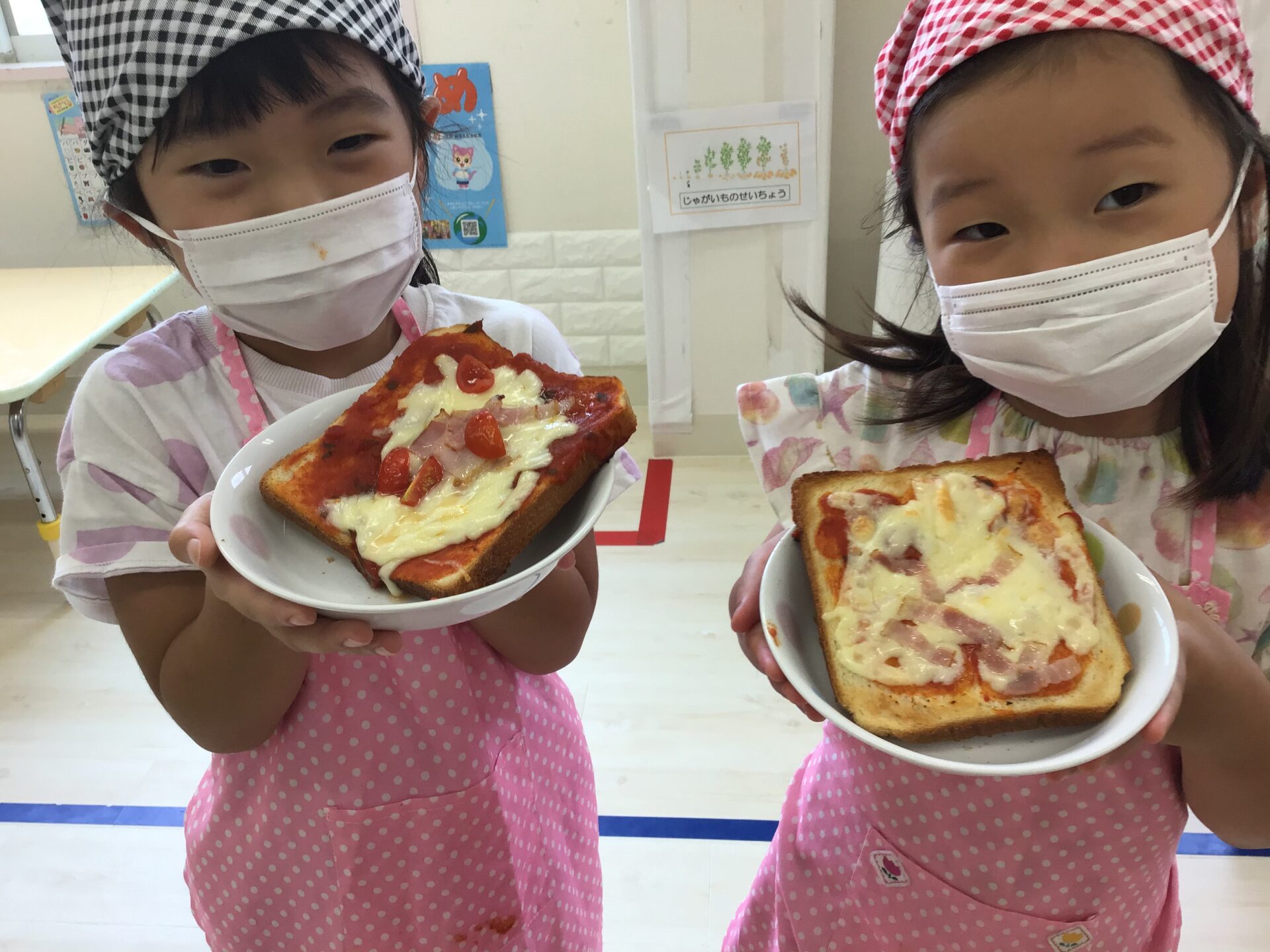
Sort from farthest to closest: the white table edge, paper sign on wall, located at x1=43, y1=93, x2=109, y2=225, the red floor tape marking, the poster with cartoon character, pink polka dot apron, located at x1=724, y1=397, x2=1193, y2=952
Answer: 1. paper sign on wall, located at x1=43, y1=93, x2=109, y2=225
2. the poster with cartoon character
3. the red floor tape marking
4. the white table edge
5. pink polka dot apron, located at x1=724, y1=397, x2=1193, y2=952

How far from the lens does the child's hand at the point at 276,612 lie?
2.35 feet

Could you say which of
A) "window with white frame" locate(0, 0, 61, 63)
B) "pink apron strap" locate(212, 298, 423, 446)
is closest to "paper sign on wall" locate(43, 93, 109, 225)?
"window with white frame" locate(0, 0, 61, 63)

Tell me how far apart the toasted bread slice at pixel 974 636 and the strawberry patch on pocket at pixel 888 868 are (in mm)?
383

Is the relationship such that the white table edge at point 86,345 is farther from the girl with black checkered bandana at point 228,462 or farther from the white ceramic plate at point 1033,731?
the white ceramic plate at point 1033,731

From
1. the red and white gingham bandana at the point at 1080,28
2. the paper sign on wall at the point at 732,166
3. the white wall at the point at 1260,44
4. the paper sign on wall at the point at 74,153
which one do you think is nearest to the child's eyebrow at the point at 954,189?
the red and white gingham bandana at the point at 1080,28

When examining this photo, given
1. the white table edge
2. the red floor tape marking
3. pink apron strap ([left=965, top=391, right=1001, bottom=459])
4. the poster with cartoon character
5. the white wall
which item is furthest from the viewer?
the poster with cartoon character

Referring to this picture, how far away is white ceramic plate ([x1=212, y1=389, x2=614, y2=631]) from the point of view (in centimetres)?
70

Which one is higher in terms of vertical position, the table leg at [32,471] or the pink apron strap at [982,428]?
the pink apron strap at [982,428]

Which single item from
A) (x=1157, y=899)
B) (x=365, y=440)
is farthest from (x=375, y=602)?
(x=1157, y=899)

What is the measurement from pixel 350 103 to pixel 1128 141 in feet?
2.54

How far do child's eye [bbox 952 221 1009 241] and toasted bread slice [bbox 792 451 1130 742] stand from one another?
0.26 m

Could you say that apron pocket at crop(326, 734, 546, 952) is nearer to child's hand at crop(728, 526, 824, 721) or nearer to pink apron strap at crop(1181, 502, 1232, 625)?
child's hand at crop(728, 526, 824, 721)

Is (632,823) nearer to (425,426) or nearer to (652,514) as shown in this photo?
(652,514)

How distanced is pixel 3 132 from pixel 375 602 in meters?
3.48
